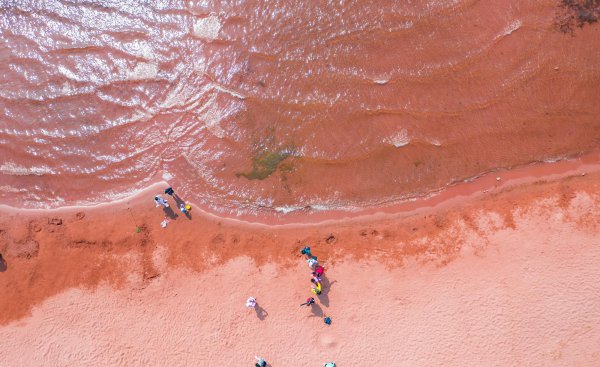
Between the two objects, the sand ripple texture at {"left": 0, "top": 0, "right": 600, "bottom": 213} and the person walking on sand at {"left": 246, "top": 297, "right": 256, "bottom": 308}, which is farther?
the sand ripple texture at {"left": 0, "top": 0, "right": 600, "bottom": 213}

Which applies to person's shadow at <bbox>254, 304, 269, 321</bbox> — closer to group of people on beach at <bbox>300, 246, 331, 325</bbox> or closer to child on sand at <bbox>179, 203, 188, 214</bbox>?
group of people on beach at <bbox>300, 246, 331, 325</bbox>

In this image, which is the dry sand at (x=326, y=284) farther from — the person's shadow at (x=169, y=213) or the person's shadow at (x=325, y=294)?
the person's shadow at (x=169, y=213)

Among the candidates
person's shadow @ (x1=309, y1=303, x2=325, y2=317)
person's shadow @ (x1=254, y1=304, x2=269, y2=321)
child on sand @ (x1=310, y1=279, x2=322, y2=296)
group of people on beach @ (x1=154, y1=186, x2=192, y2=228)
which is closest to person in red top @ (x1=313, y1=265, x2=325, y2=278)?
child on sand @ (x1=310, y1=279, x2=322, y2=296)

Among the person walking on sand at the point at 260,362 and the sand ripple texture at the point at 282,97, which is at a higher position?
the sand ripple texture at the point at 282,97

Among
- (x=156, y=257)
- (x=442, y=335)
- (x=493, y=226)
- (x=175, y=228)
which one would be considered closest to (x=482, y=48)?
(x=493, y=226)

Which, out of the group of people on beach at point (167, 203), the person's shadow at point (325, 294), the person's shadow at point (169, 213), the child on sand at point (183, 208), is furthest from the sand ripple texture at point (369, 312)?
the child on sand at point (183, 208)
